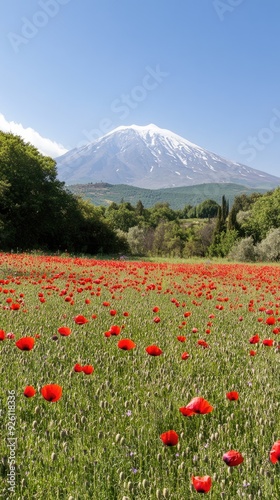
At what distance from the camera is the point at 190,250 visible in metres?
92.4

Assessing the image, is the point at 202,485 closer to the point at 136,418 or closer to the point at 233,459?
the point at 233,459

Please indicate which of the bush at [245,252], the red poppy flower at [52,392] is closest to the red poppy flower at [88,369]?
the red poppy flower at [52,392]

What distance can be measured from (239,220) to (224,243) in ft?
38.7

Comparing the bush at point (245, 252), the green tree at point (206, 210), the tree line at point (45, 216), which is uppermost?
the green tree at point (206, 210)

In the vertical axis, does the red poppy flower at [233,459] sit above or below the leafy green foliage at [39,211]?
below

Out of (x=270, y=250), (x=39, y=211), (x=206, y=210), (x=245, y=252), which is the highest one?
(x=206, y=210)

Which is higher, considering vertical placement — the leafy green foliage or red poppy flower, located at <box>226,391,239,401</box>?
the leafy green foliage

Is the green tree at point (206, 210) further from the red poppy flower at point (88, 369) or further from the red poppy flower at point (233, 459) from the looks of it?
the red poppy flower at point (233, 459)

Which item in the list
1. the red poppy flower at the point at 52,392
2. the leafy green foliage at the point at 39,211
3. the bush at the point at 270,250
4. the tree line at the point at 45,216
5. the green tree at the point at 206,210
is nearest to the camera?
the red poppy flower at the point at 52,392

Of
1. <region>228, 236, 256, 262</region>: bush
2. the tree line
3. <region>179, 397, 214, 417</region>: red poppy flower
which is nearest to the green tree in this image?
the tree line

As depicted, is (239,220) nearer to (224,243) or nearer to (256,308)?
(224,243)

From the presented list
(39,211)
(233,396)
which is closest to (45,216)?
(39,211)

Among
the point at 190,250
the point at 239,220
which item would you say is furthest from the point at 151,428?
the point at 190,250

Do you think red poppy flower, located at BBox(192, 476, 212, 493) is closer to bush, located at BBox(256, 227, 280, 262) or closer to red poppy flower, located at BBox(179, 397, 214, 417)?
red poppy flower, located at BBox(179, 397, 214, 417)
